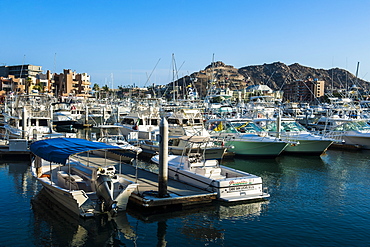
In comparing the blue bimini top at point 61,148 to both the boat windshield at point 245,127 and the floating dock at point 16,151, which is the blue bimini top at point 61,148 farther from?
the boat windshield at point 245,127

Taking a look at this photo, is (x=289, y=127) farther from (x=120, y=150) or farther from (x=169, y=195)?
(x=169, y=195)

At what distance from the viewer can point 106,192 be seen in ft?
50.0

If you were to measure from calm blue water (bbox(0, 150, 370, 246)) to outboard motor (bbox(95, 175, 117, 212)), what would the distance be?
49cm

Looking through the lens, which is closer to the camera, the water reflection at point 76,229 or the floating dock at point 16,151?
→ the water reflection at point 76,229

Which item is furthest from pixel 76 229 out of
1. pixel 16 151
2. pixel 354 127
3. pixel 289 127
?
pixel 354 127

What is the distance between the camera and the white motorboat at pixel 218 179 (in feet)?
57.2

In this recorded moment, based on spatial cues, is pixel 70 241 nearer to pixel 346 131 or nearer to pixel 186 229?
pixel 186 229

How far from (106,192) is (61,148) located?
10.8 ft

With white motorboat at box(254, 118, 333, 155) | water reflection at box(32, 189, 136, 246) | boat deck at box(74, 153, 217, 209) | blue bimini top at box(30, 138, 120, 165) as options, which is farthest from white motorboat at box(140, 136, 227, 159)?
water reflection at box(32, 189, 136, 246)

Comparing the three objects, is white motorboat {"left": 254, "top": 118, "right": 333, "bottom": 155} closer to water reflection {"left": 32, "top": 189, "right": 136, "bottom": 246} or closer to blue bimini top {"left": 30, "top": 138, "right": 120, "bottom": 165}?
blue bimini top {"left": 30, "top": 138, "right": 120, "bottom": 165}

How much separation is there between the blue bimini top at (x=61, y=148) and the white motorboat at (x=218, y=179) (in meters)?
4.46

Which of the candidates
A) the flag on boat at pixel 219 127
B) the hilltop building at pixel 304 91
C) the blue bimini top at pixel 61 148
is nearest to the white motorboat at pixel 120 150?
the blue bimini top at pixel 61 148

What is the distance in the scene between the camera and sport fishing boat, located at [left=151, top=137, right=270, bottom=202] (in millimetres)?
17438

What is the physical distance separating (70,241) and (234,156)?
20608 millimetres
